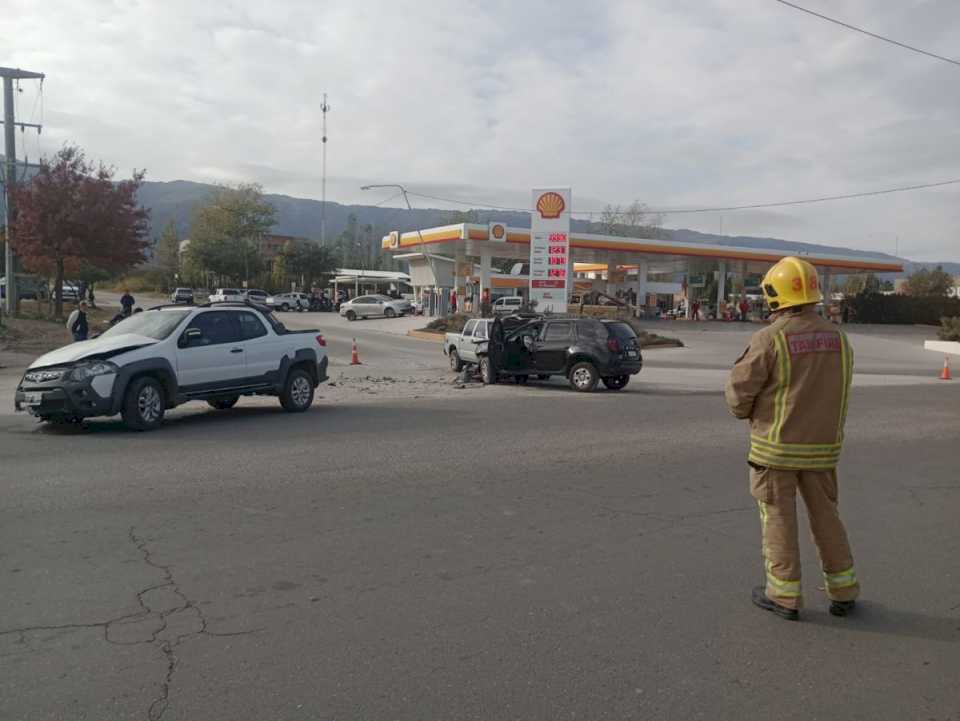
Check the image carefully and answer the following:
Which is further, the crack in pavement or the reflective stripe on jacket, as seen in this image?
the reflective stripe on jacket

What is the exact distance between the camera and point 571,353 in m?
18.8

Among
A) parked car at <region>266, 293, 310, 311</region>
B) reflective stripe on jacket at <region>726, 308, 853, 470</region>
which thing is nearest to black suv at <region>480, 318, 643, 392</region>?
reflective stripe on jacket at <region>726, 308, 853, 470</region>

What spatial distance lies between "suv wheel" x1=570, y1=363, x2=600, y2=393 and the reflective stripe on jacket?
13.8 m

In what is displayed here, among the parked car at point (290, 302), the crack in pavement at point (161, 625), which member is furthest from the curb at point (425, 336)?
the crack in pavement at point (161, 625)

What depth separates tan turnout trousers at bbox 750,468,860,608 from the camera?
4668 millimetres

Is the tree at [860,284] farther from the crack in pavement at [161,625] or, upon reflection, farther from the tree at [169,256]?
the crack in pavement at [161,625]

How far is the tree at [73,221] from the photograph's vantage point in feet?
114

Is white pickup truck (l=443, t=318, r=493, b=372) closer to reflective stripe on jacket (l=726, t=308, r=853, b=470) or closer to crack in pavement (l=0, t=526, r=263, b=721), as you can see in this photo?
crack in pavement (l=0, t=526, r=263, b=721)

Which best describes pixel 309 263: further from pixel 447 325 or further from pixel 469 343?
pixel 469 343

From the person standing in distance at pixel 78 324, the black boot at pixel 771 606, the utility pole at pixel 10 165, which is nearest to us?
the black boot at pixel 771 606

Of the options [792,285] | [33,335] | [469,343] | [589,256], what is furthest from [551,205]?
[792,285]

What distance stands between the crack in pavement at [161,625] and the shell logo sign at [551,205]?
28.3 meters

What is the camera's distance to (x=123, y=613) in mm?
4742

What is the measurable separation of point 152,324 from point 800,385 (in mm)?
10190
